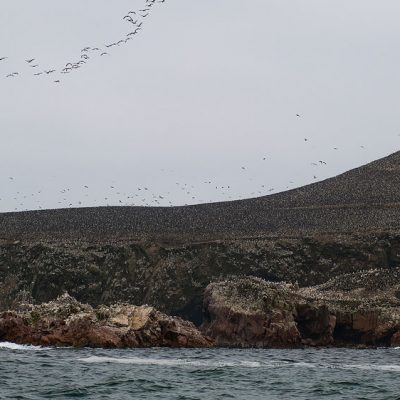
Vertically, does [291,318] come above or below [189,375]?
above

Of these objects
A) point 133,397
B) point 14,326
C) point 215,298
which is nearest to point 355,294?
point 215,298

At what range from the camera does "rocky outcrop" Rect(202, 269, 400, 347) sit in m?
98.4

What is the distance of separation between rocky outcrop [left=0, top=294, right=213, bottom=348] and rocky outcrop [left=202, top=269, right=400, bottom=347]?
344 inches

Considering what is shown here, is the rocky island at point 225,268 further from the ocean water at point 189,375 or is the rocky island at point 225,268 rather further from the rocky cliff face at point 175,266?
the ocean water at point 189,375

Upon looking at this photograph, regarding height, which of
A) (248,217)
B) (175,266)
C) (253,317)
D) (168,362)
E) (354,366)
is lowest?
(354,366)

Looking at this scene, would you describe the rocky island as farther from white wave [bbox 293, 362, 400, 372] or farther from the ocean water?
white wave [bbox 293, 362, 400, 372]

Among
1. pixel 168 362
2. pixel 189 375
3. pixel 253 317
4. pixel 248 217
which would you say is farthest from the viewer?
pixel 248 217

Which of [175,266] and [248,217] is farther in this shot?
[248,217]

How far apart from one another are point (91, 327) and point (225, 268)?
2240 inches

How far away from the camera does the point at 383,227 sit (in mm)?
148750

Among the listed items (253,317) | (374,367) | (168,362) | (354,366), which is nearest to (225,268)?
(253,317)

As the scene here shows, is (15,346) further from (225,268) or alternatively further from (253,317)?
(225,268)

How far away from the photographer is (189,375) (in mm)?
62281

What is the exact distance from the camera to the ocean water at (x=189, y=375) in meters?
53.6
